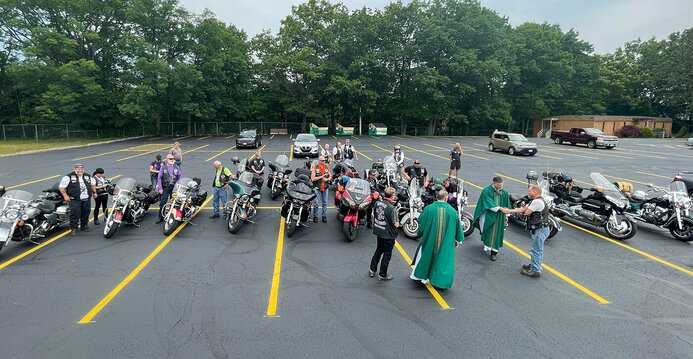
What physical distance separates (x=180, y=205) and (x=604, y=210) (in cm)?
1075

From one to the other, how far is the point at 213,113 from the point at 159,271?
3601cm

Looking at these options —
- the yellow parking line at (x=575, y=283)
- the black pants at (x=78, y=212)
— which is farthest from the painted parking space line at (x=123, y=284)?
the yellow parking line at (x=575, y=283)

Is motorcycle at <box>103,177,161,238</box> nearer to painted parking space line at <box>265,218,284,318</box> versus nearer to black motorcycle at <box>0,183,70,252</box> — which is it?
black motorcycle at <box>0,183,70,252</box>

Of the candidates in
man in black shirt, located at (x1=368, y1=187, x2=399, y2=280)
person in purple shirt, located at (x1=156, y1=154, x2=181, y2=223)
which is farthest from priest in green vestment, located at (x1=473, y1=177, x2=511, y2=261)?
person in purple shirt, located at (x1=156, y1=154, x2=181, y2=223)

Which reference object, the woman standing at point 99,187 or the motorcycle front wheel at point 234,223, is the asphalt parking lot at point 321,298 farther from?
the woman standing at point 99,187

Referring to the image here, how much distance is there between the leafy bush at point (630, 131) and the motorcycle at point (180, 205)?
54287mm

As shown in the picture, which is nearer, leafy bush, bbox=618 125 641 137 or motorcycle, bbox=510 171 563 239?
motorcycle, bbox=510 171 563 239

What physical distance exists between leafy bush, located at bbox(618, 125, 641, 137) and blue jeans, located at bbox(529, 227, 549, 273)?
2012 inches

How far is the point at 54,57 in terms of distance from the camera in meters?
32.0

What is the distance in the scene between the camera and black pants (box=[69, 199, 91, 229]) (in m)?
7.55

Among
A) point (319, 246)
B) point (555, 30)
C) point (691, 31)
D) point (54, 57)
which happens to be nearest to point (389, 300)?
point (319, 246)

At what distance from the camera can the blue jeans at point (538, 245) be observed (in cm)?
592

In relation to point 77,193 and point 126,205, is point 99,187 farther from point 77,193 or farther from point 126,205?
point 126,205

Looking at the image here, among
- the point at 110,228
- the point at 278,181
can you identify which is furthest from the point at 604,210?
the point at 110,228
